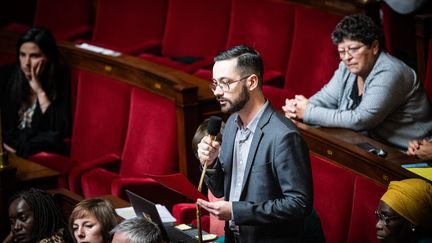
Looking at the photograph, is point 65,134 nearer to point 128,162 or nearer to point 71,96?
point 71,96

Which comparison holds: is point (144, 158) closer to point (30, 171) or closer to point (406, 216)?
point (30, 171)

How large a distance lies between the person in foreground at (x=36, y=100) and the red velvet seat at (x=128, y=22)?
25cm

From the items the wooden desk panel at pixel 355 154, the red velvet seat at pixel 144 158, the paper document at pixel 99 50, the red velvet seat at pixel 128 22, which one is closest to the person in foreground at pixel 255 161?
the wooden desk panel at pixel 355 154

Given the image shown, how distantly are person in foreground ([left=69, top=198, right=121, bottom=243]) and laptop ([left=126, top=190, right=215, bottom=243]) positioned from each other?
6 centimetres

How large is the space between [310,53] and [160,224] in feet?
2.12

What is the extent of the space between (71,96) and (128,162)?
205mm

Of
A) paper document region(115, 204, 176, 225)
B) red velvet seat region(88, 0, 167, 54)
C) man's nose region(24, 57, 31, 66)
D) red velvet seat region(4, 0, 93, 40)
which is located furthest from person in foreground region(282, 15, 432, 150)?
red velvet seat region(4, 0, 93, 40)

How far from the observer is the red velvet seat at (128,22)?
5.79 ft

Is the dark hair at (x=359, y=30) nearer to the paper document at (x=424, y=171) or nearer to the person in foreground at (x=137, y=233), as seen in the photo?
the paper document at (x=424, y=171)

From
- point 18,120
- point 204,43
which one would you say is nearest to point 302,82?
point 204,43

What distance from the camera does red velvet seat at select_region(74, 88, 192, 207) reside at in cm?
130

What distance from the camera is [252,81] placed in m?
0.83

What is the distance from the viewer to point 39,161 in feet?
4.73

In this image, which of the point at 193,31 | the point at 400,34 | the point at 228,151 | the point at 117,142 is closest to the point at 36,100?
the point at 117,142
